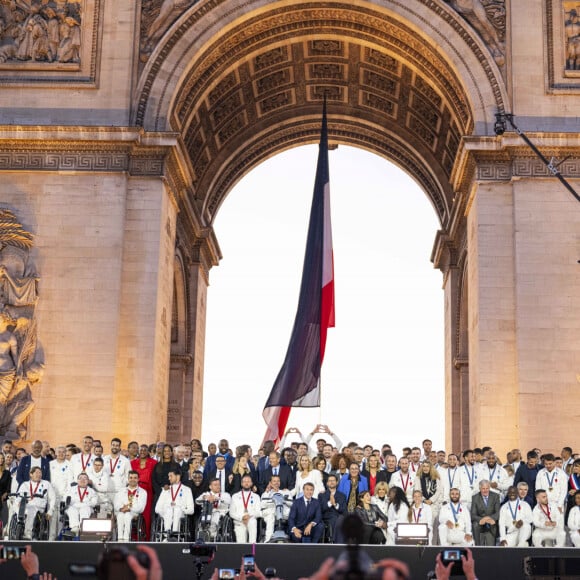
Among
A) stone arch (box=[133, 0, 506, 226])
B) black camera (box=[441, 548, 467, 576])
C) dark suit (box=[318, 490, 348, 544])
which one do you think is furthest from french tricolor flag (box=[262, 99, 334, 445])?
black camera (box=[441, 548, 467, 576])

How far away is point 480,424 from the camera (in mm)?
25094

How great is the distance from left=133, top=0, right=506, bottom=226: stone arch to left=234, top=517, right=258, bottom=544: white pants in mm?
11570

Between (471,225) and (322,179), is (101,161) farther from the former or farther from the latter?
(471,225)

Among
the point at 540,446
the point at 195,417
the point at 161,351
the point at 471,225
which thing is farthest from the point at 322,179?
the point at 195,417

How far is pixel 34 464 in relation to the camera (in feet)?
67.2

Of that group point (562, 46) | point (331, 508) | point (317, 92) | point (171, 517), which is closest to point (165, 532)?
point (171, 517)

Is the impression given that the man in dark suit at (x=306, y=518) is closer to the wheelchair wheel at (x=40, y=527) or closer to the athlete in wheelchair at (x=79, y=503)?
the athlete in wheelchair at (x=79, y=503)

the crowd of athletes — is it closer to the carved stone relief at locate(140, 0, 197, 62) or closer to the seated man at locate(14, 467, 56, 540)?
the seated man at locate(14, 467, 56, 540)

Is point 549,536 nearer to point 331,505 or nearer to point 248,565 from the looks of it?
point 331,505

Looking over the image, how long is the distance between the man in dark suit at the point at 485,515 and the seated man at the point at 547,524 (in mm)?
683

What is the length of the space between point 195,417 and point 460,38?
572 inches

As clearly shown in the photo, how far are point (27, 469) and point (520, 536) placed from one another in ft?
29.7

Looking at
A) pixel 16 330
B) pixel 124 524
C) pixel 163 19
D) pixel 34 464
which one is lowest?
pixel 124 524

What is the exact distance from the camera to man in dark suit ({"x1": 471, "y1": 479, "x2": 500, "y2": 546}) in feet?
62.7
